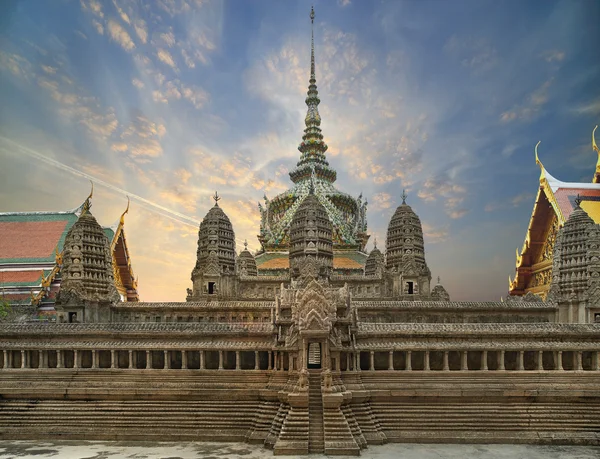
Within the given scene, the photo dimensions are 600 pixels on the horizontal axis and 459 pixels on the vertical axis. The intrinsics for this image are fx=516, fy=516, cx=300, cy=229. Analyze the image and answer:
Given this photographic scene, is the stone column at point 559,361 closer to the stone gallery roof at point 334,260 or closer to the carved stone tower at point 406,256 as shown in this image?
the carved stone tower at point 406,256

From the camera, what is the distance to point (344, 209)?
73688mm

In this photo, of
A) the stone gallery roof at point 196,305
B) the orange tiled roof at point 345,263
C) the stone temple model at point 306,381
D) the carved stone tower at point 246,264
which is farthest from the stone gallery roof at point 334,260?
the stone temple model at point 306,381

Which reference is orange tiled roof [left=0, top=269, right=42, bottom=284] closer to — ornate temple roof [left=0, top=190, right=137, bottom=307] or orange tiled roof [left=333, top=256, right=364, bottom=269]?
ornate temple roof [left=0, top=190, right=137, bottom=307]

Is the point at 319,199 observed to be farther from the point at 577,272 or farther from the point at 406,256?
the point at 577,272

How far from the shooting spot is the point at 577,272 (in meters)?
34.6

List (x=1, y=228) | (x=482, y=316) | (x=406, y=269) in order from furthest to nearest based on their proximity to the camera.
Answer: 1. (x=1, y=228)
2. (x=406, y=269)
3. (x=482, y=316)

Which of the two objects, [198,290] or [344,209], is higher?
[344,209]

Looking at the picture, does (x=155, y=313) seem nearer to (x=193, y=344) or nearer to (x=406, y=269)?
(x=193, y=344)

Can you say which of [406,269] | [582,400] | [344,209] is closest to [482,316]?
[406,269]

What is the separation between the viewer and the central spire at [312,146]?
7644cm

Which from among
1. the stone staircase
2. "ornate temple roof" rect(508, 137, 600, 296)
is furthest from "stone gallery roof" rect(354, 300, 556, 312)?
"ornate temple roof" rect(508, 137, 600, 296)

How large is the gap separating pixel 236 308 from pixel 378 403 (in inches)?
595

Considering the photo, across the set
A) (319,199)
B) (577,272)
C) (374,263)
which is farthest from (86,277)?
(319,199)

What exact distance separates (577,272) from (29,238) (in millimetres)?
52801
